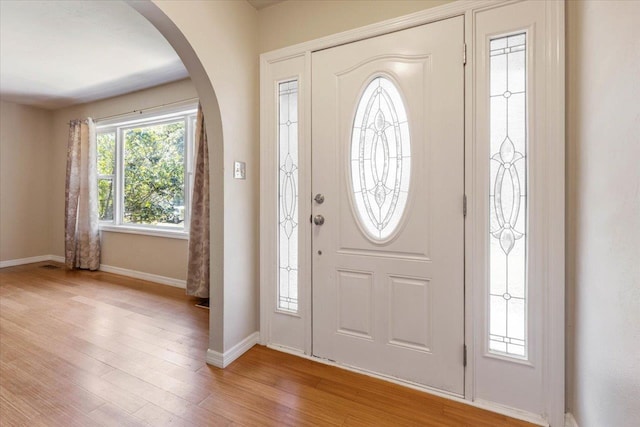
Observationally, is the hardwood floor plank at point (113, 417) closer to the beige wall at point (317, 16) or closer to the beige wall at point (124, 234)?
the beige wall at point (124, 234)

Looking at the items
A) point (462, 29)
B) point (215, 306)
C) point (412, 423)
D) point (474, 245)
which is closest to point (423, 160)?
point (474, 245)

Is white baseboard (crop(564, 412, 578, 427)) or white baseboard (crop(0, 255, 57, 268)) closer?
white baseboard (crop(564, 412, 578, 427))

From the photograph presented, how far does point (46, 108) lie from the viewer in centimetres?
470

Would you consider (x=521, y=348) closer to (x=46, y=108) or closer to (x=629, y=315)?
(x=629, y=315)

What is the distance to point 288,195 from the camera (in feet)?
6.81

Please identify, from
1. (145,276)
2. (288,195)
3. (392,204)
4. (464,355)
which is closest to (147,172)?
(145,276)

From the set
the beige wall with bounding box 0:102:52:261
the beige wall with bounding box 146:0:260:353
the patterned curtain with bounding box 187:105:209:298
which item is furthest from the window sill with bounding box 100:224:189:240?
the beige wall with bounding box 146:0:260:353

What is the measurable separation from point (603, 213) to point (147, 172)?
449 centimetres

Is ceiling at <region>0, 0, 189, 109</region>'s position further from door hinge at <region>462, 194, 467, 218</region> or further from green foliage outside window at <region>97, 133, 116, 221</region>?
door hinge at <region>462, 194, 467, 218</region>

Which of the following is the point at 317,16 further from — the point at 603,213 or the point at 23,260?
the point at 23,260

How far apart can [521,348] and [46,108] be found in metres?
6.90

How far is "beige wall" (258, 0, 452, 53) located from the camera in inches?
67.5

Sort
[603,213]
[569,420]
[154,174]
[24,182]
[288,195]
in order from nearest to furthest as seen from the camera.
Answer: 1. [603,213]
2. [569,420]
3. [288,195]
4. [154,174]
5. [24,182]

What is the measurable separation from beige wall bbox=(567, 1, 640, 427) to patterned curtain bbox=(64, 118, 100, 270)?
213 inches
